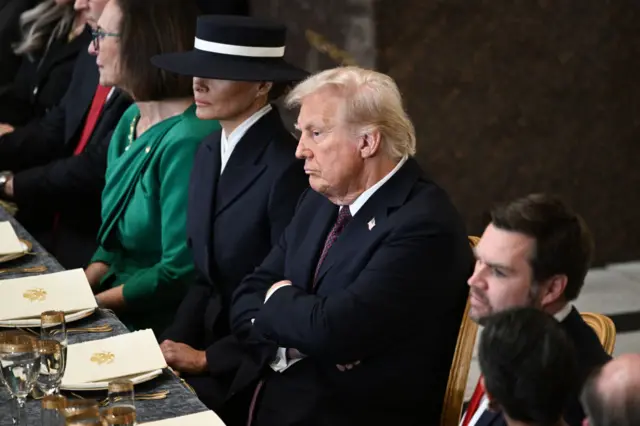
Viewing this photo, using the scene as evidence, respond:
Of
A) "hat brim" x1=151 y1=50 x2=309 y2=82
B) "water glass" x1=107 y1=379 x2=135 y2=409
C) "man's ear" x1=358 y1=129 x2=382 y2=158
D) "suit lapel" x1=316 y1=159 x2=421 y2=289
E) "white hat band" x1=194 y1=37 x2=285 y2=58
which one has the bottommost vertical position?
"water glass" x1=107 y1=379 x2=135 y2=409

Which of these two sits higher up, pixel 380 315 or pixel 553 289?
pixel 553 289

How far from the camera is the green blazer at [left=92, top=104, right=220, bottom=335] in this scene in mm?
3508

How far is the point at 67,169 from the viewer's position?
424cm

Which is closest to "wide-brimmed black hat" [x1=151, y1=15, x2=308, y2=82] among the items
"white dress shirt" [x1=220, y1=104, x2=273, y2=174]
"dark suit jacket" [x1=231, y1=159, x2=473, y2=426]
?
"white dress shirt" [x1=220, y1=104, x2=273, y2=174]

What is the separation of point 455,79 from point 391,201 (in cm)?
247

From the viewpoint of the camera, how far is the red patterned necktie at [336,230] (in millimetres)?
2861

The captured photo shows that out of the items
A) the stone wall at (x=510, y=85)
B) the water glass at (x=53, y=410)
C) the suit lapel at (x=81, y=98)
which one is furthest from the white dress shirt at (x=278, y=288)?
the stone wall at (x=510, y=85)

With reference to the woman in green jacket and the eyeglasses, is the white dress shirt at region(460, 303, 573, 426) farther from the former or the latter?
the eyeglasses

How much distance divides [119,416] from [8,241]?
5.19 feet

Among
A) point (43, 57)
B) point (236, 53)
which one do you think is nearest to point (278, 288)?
point (236, 53)

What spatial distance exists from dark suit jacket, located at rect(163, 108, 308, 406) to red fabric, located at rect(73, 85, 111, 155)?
1098 mm

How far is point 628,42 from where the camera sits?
18.3 ft

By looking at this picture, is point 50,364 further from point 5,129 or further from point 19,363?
point 5,129

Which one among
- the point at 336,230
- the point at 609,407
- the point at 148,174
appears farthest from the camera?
the point at 148,174
